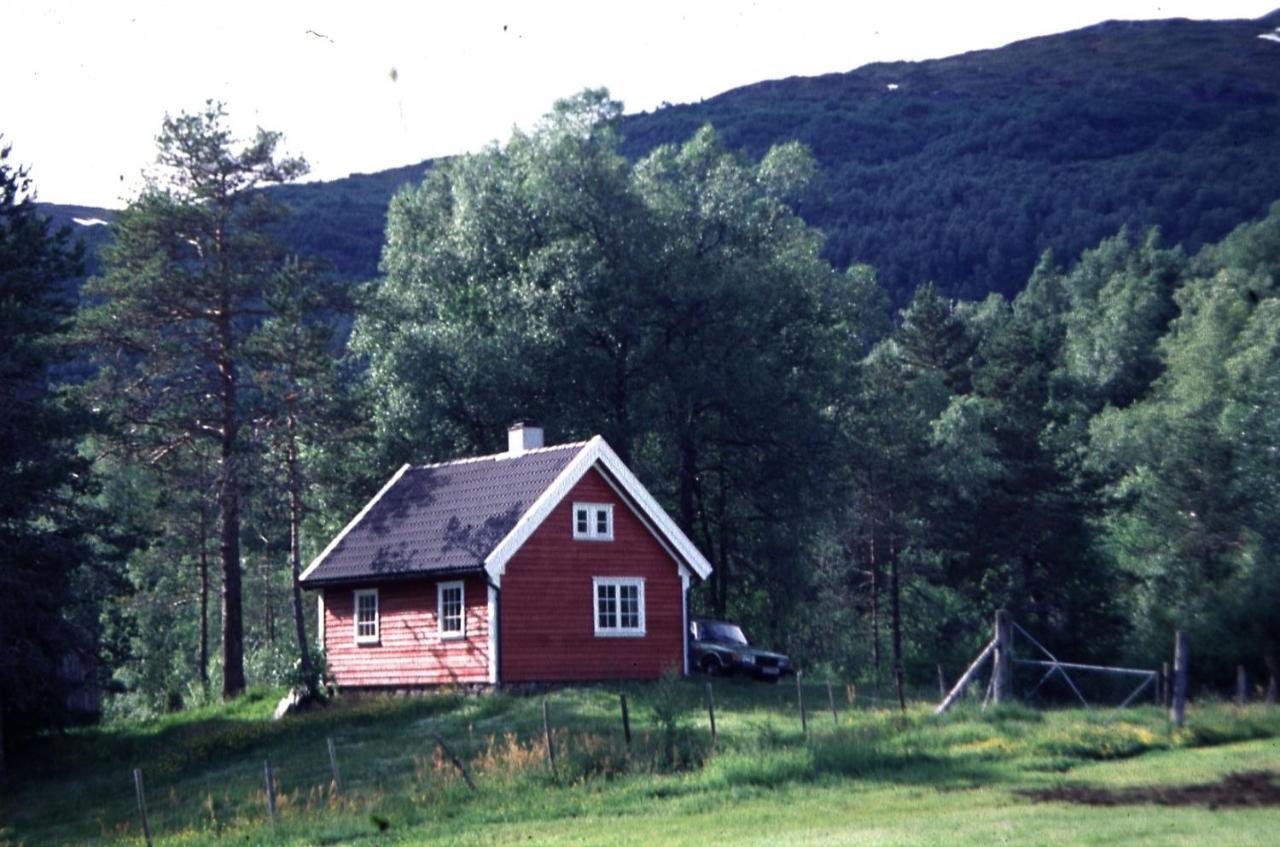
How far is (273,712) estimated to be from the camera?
140 feet

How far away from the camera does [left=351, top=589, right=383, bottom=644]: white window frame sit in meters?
44.0

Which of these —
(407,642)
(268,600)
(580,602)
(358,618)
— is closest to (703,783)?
(580,602)

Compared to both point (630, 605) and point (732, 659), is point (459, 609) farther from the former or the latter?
point (732, 659)

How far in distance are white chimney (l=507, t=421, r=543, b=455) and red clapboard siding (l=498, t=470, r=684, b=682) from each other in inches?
153

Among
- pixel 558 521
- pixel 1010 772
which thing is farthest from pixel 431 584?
pixel 1010 772

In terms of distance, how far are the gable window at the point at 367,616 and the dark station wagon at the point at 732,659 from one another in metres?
8.93

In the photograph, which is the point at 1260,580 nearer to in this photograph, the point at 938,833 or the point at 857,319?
the point at 857,319

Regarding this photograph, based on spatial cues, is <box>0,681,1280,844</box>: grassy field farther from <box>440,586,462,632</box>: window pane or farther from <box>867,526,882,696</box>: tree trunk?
<box>867,526,882,696</box>: tree trunk

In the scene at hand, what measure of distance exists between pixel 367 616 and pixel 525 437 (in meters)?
6.84

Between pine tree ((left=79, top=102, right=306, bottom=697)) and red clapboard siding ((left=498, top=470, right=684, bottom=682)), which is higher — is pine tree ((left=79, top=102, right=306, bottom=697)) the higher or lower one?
the higher one

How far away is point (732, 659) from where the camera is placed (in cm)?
4556

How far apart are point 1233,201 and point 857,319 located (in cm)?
12152

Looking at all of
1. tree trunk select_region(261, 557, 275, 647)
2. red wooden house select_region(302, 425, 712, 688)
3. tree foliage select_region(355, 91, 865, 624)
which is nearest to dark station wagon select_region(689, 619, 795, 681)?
red wooden house select_region(302, 425, 712, 688)

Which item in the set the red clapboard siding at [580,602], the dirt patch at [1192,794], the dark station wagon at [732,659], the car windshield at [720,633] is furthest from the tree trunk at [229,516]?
the dirt patch at [1192,794]
